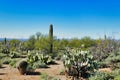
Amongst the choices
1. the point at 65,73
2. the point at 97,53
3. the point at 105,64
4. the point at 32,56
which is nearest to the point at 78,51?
the point at 65,73

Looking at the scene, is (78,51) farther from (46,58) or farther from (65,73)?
(46,58)

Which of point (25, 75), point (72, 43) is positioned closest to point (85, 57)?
point (25, 75)

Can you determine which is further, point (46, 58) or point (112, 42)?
Answer: point (112, 42)

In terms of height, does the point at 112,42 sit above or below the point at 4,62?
above

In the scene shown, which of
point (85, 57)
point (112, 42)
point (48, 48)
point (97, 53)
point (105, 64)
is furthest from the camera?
point (48, 48)

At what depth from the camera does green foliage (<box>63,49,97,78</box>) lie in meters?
14.8

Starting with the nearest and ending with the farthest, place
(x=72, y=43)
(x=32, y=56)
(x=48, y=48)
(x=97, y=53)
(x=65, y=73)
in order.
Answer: (x=65, y=73) < (x=32, y=56) < (x=97, y=53) < (x=48, y=48) < (x=72, y=43)

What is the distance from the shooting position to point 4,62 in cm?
2514

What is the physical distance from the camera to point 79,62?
15359 mm

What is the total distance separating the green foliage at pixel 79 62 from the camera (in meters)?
14.8

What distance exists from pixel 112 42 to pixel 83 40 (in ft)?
49.0

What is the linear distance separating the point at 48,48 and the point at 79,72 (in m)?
23.3

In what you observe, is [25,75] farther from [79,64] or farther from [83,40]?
[83,40]

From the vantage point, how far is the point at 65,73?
54.9 feet
